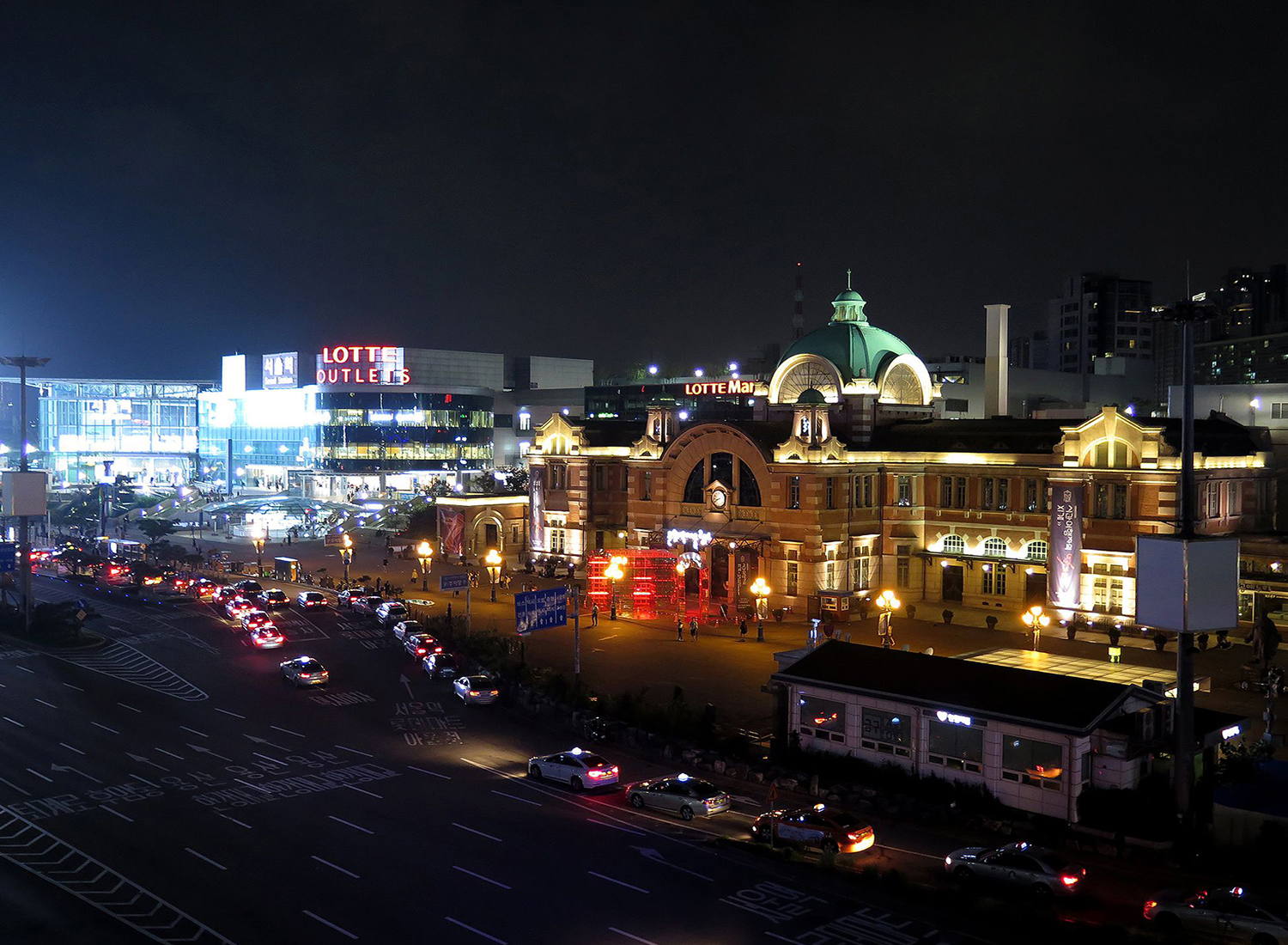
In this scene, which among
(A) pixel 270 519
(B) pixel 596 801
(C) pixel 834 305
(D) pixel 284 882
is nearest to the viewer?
(D) pixel 284 882

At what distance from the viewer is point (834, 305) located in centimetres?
7800

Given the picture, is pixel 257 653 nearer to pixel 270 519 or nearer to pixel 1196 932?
pixel 1196 932

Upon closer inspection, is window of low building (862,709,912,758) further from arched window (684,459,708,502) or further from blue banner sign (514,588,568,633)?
arched window (684,459,708,502)

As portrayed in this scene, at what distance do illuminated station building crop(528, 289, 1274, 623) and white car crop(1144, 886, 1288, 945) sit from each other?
34.7m

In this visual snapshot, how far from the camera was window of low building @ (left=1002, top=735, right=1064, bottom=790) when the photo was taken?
101 feet

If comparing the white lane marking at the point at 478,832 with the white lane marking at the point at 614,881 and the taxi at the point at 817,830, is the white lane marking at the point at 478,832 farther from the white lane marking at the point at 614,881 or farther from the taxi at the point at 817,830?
the taxi at the point at 817,830

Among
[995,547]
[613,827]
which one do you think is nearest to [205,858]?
[613,827]

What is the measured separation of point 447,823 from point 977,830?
14649 mm

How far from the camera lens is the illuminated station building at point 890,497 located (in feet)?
190

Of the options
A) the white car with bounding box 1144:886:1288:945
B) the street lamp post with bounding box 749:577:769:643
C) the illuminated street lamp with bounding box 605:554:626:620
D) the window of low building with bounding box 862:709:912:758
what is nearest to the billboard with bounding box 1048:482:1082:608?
the street lamp post with bounding box 749:577:769:643

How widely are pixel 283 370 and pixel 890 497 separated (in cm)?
11745

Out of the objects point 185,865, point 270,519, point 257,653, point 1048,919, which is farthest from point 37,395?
point 1048,919

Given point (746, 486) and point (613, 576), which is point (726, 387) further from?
point (613, 576)

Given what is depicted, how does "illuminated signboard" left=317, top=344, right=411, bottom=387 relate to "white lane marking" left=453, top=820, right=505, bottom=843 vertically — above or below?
above
